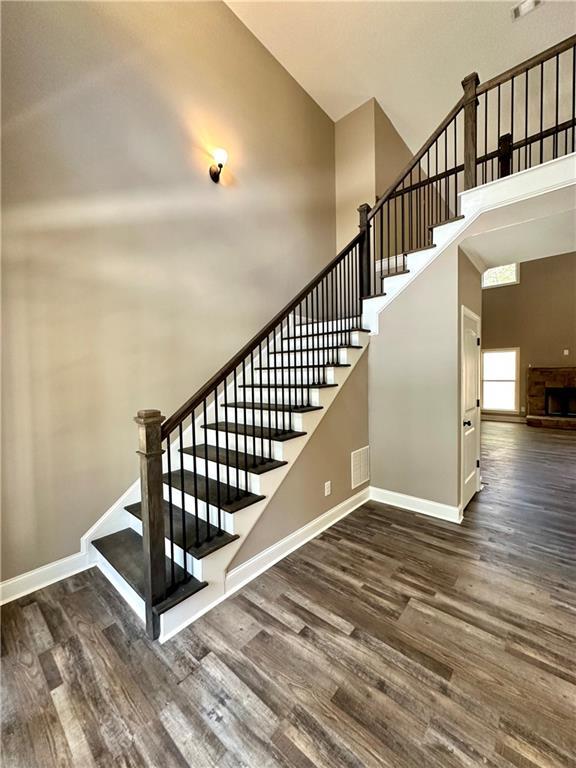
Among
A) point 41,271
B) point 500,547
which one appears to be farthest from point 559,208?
point 41,271

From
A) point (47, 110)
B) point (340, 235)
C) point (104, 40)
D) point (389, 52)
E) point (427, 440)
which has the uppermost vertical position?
point (389, 52)

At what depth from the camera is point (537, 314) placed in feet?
27.1

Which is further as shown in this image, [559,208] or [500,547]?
[500,547]

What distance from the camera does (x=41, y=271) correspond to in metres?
2.10

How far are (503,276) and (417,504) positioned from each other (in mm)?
8639

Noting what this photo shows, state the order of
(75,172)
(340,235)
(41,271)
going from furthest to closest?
(340,235)
(75,172)
(41,271)

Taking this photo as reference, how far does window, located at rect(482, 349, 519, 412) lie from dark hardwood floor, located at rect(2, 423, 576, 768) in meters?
7.54

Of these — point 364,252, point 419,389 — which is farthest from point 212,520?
point 364,252

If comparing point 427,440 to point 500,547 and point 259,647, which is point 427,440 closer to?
point 500,547

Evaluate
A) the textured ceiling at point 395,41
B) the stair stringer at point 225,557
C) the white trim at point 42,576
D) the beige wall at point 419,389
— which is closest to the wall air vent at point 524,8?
the textured ceiling at point 395,41

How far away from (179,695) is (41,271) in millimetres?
2545

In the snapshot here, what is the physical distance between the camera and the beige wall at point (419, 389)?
289 cm

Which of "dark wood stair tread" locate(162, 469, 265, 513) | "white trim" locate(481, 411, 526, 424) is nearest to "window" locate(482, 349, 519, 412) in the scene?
"white trim" locate(481, 411, 526, 424)

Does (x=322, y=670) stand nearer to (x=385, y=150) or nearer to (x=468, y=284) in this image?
(x=468, y=284)
